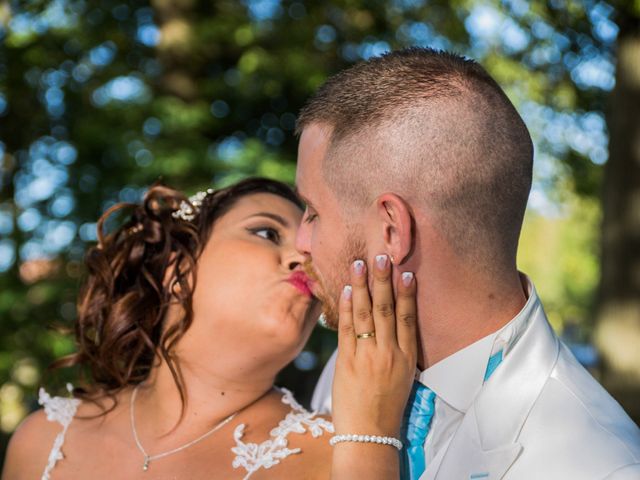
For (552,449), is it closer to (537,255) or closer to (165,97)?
(165,97)

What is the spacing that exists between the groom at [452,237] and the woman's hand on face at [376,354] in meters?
0.06

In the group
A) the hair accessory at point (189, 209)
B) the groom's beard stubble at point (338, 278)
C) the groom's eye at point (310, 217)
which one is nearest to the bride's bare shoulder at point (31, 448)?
the hair accessory at point (189, 209)

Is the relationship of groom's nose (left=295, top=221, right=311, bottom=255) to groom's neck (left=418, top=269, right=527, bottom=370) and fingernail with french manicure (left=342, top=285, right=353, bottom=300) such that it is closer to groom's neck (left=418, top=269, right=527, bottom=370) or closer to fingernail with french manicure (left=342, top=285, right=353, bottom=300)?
fingernail with french manicure (left=342, top=285, right=353, bottom=300)

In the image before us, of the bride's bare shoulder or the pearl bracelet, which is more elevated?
the pearl bracelet

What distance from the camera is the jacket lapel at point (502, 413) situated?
85.6 inches

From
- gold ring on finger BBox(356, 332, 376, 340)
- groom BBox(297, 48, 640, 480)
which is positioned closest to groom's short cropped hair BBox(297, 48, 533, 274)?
groom BBox(297, 48, 640, 480)

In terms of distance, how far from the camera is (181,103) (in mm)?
7637

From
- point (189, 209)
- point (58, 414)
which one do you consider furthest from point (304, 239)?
point (58, 414)

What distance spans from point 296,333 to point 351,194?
889 mm

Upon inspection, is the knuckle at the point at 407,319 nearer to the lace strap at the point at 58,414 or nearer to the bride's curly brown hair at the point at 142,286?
the bride's curly brown hair at the point at 142,286

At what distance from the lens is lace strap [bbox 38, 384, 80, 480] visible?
3393 mm

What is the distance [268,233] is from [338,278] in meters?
0.94

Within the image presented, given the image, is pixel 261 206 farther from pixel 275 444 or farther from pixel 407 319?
pixel 407 319

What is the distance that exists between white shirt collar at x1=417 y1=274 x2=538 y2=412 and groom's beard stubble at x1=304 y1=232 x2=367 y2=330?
0.35 meters
